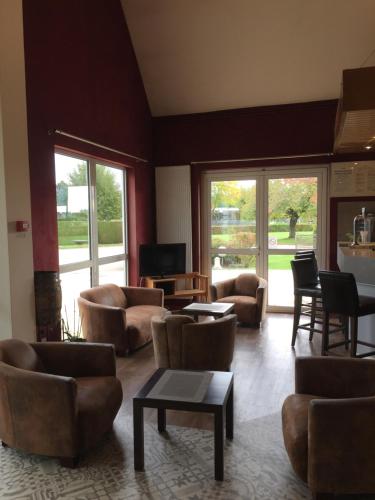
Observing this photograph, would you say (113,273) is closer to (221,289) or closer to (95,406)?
(221,289)

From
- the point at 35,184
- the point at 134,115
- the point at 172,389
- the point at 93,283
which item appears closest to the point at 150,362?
the point at 93,283

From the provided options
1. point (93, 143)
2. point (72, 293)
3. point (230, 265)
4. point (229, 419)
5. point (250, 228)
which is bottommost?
point (229, 419)

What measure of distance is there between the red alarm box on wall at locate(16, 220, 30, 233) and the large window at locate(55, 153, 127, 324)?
0.77 m

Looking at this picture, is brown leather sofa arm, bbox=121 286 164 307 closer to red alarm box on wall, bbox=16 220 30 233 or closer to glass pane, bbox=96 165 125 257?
glass pane, bbox=96 165 125 257

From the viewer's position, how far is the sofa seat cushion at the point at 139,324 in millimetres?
4539

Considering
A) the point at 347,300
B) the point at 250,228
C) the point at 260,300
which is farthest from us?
the point at 250,228

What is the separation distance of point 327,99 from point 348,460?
515cm

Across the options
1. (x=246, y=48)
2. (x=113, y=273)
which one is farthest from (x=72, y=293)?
(x=246, y=48)

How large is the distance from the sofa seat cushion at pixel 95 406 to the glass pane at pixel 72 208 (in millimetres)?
1993

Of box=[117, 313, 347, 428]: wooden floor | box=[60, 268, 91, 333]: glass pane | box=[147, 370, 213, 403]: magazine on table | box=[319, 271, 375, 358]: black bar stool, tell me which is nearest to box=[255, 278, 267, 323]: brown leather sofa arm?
box=[117, 313, 347, 428]: wooden floor

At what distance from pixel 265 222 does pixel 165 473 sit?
4.59 m

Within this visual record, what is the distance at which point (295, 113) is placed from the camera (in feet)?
20.0

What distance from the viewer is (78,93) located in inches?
180

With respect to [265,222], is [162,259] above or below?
below
